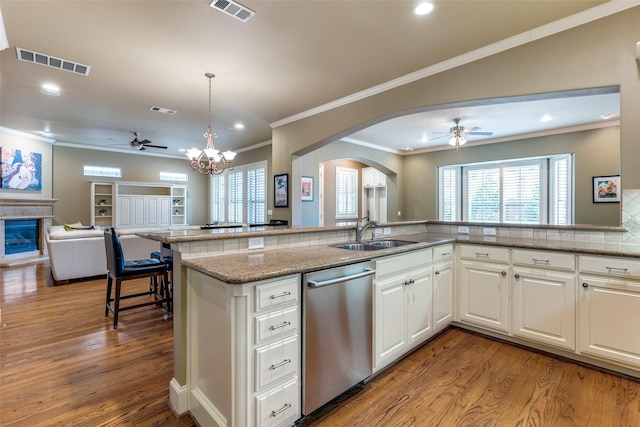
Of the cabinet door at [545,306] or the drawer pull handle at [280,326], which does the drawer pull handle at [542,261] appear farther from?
the drawer pull handle at [280,326]

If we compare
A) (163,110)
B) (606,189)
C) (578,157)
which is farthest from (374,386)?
(578,157)

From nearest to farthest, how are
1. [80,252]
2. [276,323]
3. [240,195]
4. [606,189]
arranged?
[276,323] → [80,252] → [606,189] → [240,195]

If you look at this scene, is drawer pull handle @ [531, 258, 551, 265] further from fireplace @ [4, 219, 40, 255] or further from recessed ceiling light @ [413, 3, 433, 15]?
fireplace @ [4, 219, 40, 255]

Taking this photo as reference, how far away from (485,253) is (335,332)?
182 cm

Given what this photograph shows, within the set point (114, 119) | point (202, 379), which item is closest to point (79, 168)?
point (114, 119)

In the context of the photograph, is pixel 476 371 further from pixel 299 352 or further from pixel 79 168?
pixel 79 168

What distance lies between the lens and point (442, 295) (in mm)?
2871

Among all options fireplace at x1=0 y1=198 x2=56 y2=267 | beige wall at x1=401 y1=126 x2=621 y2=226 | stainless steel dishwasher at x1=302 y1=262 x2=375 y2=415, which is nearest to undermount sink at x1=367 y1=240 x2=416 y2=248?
stainless steel dishwasher at x1=302 y1=262 x2=375 y2=415

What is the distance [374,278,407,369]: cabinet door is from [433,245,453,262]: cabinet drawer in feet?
1.97

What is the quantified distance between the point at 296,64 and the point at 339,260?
238cm

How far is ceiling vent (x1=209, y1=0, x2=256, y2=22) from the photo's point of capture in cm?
226

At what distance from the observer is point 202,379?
1746 mm

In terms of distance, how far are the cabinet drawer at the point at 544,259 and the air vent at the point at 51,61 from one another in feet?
16.1

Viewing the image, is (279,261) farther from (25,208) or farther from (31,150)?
(31,150)
